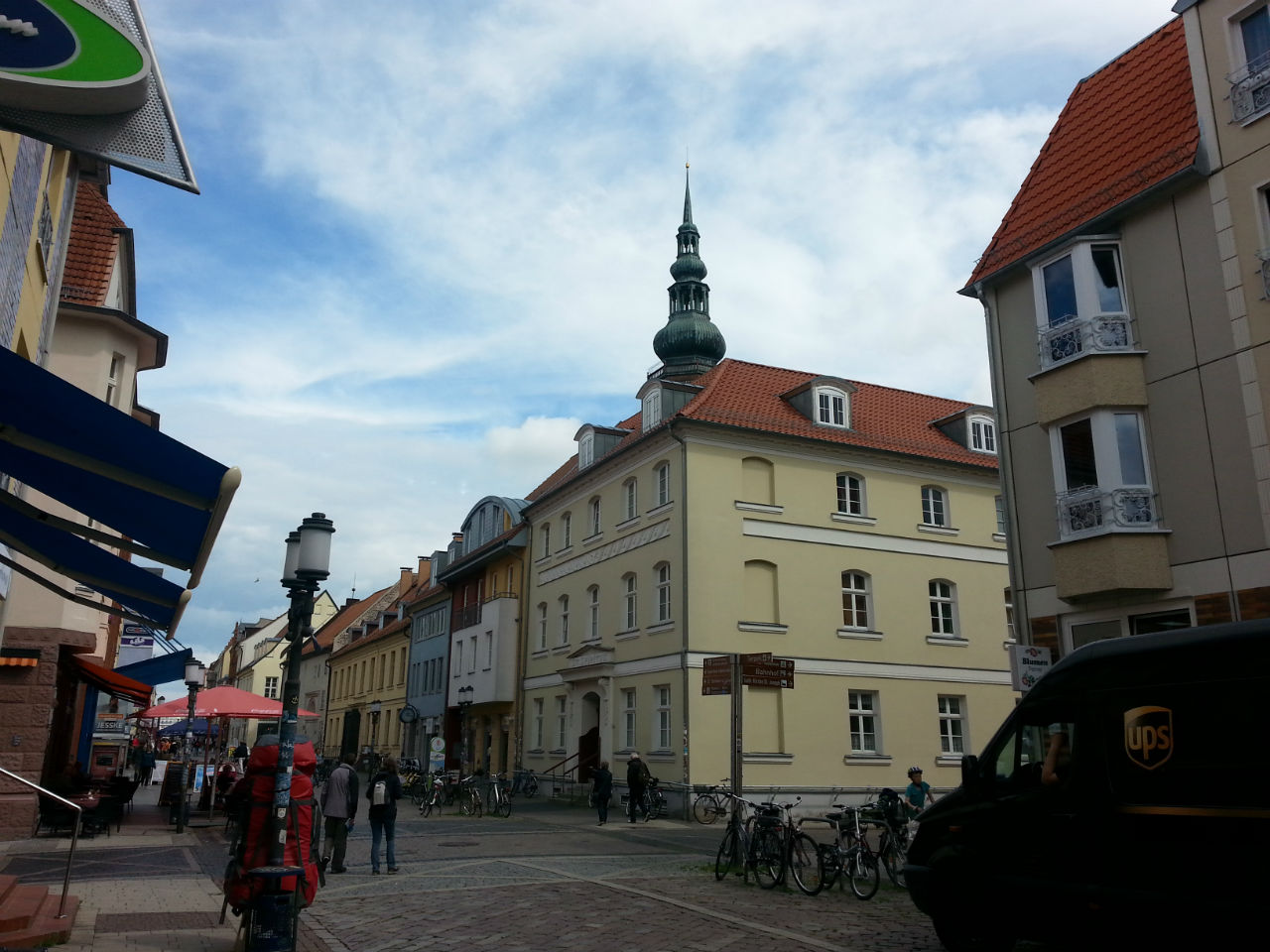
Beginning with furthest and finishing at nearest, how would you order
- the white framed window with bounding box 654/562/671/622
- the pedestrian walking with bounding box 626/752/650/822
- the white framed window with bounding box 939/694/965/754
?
1. the white framed window with bounding box 939/694/965/754
2. the white framed window with bounding box 654/562/671/622
3. the pedestrian walking with bounding box 626/752/650/822

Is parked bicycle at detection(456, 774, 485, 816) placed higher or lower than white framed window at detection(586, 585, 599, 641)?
lower

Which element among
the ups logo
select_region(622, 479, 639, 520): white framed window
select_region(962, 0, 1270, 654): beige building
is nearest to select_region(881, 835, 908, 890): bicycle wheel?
select_region(962, 0, 1270, 654): beige building

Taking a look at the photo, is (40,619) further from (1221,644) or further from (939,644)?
(939,644)

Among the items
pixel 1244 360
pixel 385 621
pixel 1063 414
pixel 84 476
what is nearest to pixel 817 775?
pixel 1063 414

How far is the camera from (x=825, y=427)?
30875 mm

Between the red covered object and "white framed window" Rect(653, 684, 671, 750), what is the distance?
63.2ft

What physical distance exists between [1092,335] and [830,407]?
1594cm

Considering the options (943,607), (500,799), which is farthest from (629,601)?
(943,607)

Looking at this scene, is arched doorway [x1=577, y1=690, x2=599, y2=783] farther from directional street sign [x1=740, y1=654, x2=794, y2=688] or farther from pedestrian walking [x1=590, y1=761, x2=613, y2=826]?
directional street sign [x1=740, y1=654, x2=794, y2=688]

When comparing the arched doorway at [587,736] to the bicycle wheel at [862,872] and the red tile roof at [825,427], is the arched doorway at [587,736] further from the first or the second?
the bicycle wheel at [862,872]

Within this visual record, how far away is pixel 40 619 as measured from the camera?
723 inches

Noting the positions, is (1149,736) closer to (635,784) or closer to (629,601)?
(635,784)

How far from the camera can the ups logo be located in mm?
7289

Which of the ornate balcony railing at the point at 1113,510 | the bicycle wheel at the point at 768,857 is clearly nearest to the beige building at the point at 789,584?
the ornate balcony railing at the point at 1113,510
